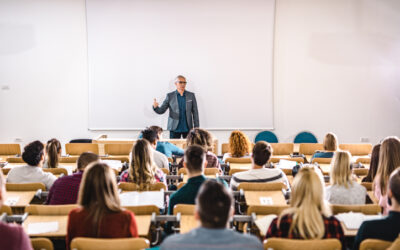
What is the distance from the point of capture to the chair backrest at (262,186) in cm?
378

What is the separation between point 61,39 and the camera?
8539 mm

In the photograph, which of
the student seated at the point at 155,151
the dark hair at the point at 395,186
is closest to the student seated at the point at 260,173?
the student seated at the point at 155,151

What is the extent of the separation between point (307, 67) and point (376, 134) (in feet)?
7.26

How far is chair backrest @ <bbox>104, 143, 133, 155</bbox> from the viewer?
21.0ft

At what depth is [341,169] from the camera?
142 inches

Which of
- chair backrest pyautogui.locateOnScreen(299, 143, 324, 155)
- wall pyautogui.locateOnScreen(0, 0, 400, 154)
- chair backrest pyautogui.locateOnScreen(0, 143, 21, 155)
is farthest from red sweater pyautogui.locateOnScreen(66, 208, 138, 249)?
wall pyautogui.locateOnScreen(0, 0, 400, 154)

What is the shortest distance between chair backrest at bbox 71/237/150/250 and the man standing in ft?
18.9

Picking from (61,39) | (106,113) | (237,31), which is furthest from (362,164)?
(61,39)

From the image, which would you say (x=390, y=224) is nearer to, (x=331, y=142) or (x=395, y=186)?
(x=395, y=186)

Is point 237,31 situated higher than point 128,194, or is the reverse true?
point 237,31

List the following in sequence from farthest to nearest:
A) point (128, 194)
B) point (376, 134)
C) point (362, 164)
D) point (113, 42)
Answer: point (376, 134) → point (113, 42) → point (362, 164) → point (128, 194)

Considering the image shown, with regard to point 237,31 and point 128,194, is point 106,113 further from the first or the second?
point 128,194

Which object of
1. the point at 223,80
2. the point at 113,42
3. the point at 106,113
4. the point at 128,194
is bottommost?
the point at 128,194

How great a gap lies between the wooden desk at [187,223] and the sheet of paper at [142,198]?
0.41 m
